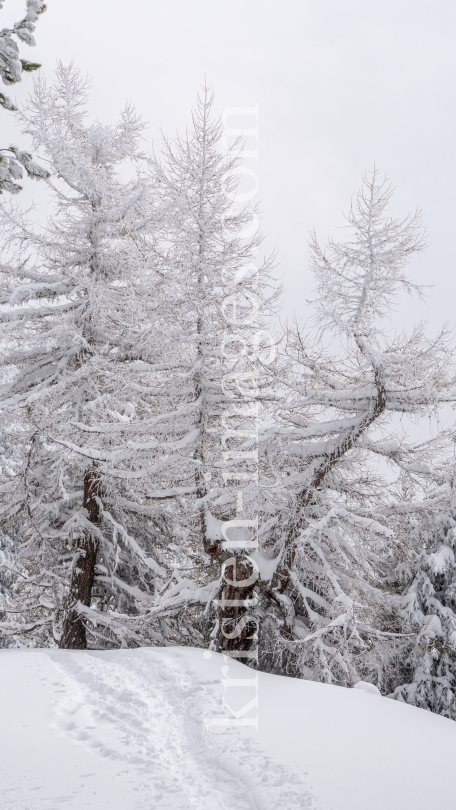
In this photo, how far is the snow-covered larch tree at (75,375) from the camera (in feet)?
36.3

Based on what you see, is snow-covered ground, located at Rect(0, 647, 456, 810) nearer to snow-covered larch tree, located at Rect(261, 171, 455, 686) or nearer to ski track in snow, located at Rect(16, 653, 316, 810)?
ski track in snow, located at Rect(16, 653, 316, 810)

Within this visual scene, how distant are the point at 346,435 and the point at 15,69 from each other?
6601mm

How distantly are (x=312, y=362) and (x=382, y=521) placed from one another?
3.18m

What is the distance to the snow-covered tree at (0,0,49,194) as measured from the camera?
4094 mm

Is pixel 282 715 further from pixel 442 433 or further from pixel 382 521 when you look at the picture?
pixel 442 433

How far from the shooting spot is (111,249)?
41.4 feet

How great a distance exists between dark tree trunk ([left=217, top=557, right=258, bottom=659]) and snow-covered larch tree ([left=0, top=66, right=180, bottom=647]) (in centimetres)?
236

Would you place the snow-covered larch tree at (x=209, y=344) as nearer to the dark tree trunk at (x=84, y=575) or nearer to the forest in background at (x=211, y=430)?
the forest in background at (x=211, y=430)

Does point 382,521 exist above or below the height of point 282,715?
above

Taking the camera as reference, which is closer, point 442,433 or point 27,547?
point 442,433

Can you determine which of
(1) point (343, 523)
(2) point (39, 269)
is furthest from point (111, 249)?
(1) point (343, 523)

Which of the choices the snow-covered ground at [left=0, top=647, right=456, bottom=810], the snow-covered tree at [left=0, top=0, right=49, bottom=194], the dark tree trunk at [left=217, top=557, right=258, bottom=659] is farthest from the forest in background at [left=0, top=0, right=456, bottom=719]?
the snow-covered tree at [left=0, top=0, right=49, bottom=194]

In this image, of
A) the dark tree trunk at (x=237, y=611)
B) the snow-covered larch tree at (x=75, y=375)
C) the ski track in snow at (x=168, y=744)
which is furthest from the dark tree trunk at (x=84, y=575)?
the ski track in snow at (x=168, y=744)

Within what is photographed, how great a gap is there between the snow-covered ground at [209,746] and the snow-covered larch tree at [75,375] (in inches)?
187
